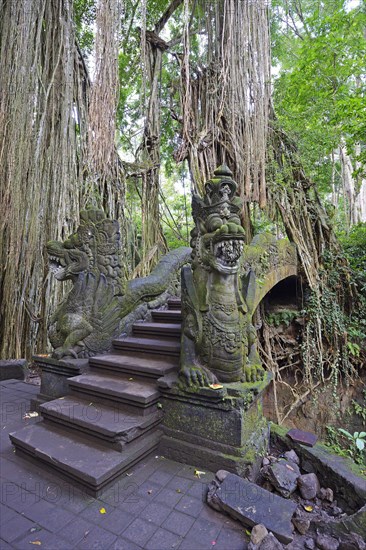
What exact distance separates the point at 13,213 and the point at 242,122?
3.16 m

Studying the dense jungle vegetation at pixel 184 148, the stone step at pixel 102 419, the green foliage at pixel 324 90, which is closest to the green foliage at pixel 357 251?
the dense jungle vegetation at pixel 184 148

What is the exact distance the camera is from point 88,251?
2918mm

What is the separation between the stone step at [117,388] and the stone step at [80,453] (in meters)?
0.27

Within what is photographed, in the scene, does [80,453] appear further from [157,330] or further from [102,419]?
[157,330]

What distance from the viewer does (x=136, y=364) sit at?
2.45m

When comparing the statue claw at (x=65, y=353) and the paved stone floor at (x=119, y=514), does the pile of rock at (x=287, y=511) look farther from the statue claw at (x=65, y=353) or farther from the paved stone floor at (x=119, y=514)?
the statue claw at (x=65, y=353)

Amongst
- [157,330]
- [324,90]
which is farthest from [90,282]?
[324,90]

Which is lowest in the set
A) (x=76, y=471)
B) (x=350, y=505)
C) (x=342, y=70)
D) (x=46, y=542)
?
(x=350, y=505)

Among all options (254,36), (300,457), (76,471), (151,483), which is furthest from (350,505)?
Answer: (254,36)

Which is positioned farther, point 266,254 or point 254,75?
point 266,254

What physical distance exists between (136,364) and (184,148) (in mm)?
3003

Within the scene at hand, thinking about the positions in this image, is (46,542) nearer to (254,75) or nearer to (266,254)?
(266,254)

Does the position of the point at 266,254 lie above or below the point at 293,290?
above

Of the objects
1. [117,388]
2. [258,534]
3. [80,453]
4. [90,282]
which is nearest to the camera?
[258,534]
